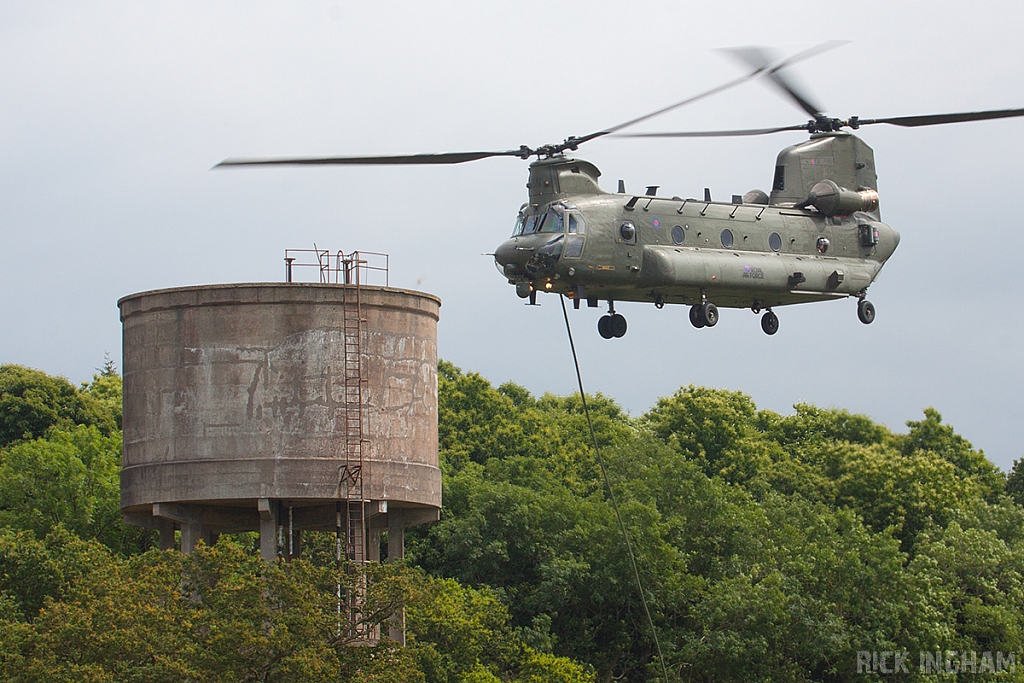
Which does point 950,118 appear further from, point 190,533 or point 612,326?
point 190,533

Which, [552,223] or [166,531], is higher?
[552,223]

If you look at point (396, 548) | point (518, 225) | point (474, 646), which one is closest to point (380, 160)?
point (518, 225)

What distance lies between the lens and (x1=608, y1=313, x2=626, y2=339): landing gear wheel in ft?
159

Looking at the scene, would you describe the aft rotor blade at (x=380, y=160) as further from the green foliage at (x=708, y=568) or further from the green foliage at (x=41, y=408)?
the green foliage at (x=41, y=408)

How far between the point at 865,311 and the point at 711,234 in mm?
5611

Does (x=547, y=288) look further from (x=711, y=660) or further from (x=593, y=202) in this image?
(x=711, y=660)

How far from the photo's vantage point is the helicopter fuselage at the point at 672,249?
151 ft

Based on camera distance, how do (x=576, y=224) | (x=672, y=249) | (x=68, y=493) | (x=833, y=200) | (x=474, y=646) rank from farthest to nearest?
(x=68, y=493) < (x=474, y=646) < (x=833, y=200) < (x=672, y=249) < (x=576, y=224)

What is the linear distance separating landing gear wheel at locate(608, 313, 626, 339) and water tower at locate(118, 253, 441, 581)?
26.8 ft

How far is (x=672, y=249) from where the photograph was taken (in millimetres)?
47750

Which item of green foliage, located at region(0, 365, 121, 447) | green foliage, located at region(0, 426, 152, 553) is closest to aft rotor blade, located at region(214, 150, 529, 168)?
green foliage, located at region(0, 426, 152, 553)

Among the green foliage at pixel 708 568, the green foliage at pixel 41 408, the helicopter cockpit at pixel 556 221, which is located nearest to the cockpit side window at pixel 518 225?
the helicopter cockpit at pixel 556 221

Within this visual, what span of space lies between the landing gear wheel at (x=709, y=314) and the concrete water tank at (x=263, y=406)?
32.5ft

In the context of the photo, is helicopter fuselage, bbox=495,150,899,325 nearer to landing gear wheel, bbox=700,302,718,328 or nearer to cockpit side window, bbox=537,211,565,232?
cockpit side window, bbox=537,211,565,232
